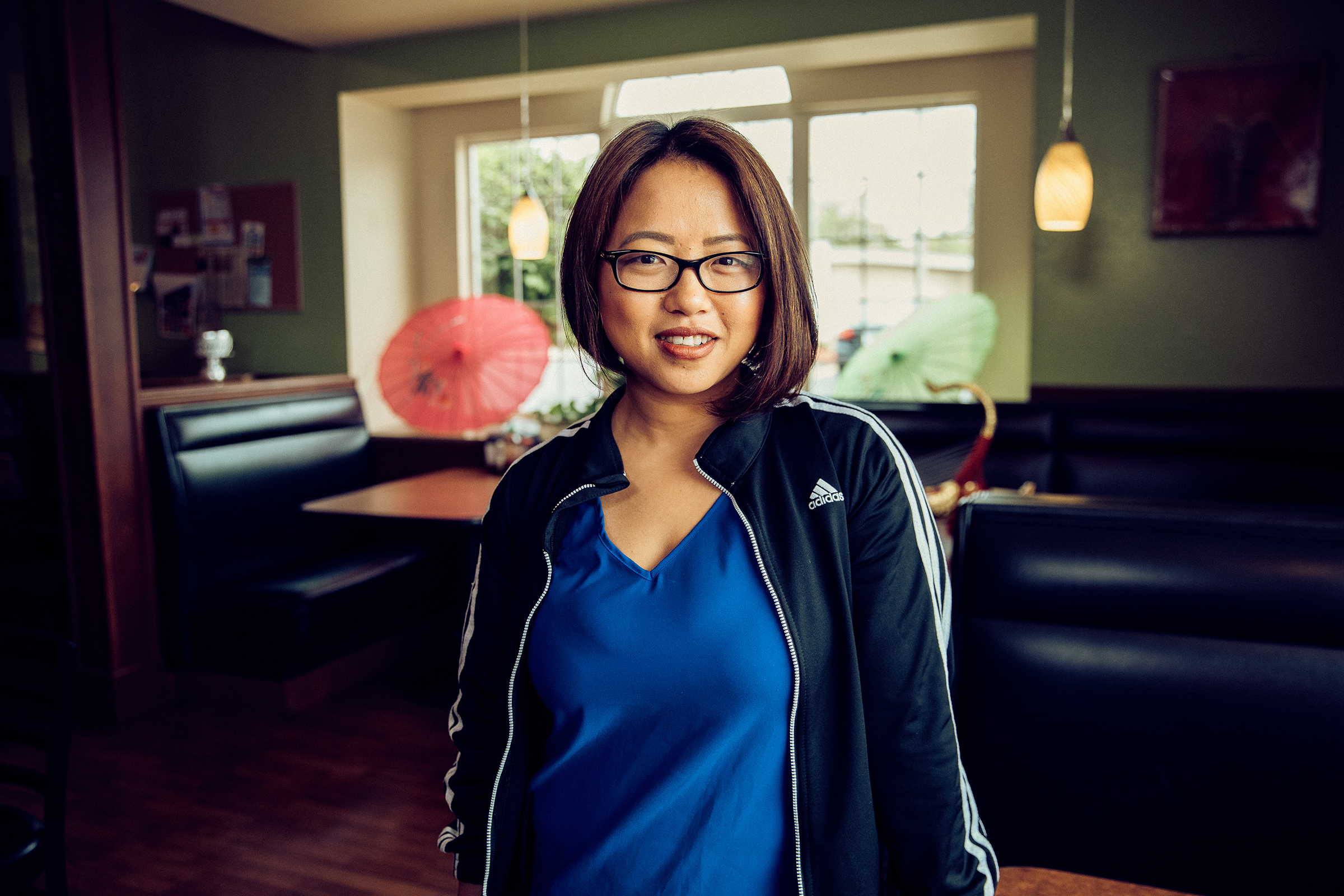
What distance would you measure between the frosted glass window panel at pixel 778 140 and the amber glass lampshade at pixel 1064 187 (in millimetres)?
1589

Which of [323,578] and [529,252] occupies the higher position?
[529,252]

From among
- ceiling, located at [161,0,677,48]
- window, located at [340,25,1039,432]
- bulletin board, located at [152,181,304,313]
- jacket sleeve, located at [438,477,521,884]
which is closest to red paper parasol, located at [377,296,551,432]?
window, located at [340,25,1039,432]

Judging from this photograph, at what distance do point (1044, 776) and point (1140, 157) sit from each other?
3.66m

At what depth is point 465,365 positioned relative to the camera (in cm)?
356

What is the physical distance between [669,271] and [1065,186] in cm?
297

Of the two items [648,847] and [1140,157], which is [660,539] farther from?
[1140,157]

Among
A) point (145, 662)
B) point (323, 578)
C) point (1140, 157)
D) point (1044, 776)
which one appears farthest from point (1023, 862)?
point (1140, 157)

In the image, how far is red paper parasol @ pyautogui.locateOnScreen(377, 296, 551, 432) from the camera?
356cm

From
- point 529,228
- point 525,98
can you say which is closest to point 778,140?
point 525,98

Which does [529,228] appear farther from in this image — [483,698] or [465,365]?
[483,698]

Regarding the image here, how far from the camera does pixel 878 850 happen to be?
94 centimetres

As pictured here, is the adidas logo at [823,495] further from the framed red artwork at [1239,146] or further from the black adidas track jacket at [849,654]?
the framed red artwork at [1239,146]

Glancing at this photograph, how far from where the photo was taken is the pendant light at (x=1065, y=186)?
A: 11.3ft

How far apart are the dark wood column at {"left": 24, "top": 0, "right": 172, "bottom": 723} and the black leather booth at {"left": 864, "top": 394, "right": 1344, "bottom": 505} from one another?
280cm
